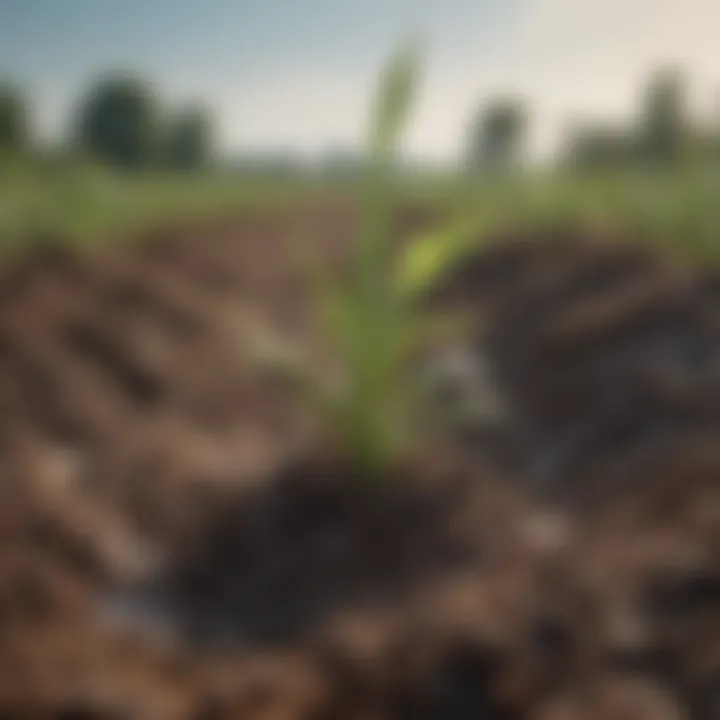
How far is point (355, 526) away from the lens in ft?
6.41

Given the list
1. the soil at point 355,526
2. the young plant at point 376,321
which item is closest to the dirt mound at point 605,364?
the soil at point 355,526

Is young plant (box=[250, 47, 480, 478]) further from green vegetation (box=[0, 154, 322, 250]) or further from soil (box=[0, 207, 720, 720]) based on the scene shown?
green vegetation (box=[0, 154, 322, 250])

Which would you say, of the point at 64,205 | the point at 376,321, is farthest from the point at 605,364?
the point at 64,205

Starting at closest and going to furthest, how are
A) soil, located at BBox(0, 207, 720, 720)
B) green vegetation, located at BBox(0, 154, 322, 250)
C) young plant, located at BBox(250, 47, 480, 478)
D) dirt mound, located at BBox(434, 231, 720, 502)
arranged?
soil, located at BBox(0, 207, 720, 720) < young plant, located at BBox(250, 47, 480, 478) < dirt mound, located at BBox(434, 231, 720, 502) < green vegetation, located at BBox(0, 154, 322, 250)

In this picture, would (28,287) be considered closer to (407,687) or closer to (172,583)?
(172,583)

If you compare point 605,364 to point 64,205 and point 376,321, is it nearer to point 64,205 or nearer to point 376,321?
point 376,321

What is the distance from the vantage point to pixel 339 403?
79.3 inches

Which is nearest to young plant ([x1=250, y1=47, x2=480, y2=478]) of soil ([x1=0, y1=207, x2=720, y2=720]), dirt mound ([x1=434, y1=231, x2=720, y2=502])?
soil ([x1=0, y1=207, x2=720, y2=720])

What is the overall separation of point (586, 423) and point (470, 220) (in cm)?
67

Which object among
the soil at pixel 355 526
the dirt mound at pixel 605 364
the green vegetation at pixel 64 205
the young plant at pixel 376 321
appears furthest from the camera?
the green vegetation at pixel 64 205

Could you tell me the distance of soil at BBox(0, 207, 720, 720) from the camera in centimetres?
124

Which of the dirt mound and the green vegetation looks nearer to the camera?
the dirt mound

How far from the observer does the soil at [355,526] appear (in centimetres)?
124

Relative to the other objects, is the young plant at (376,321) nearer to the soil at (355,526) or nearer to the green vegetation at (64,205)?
the soil at (355,526)
